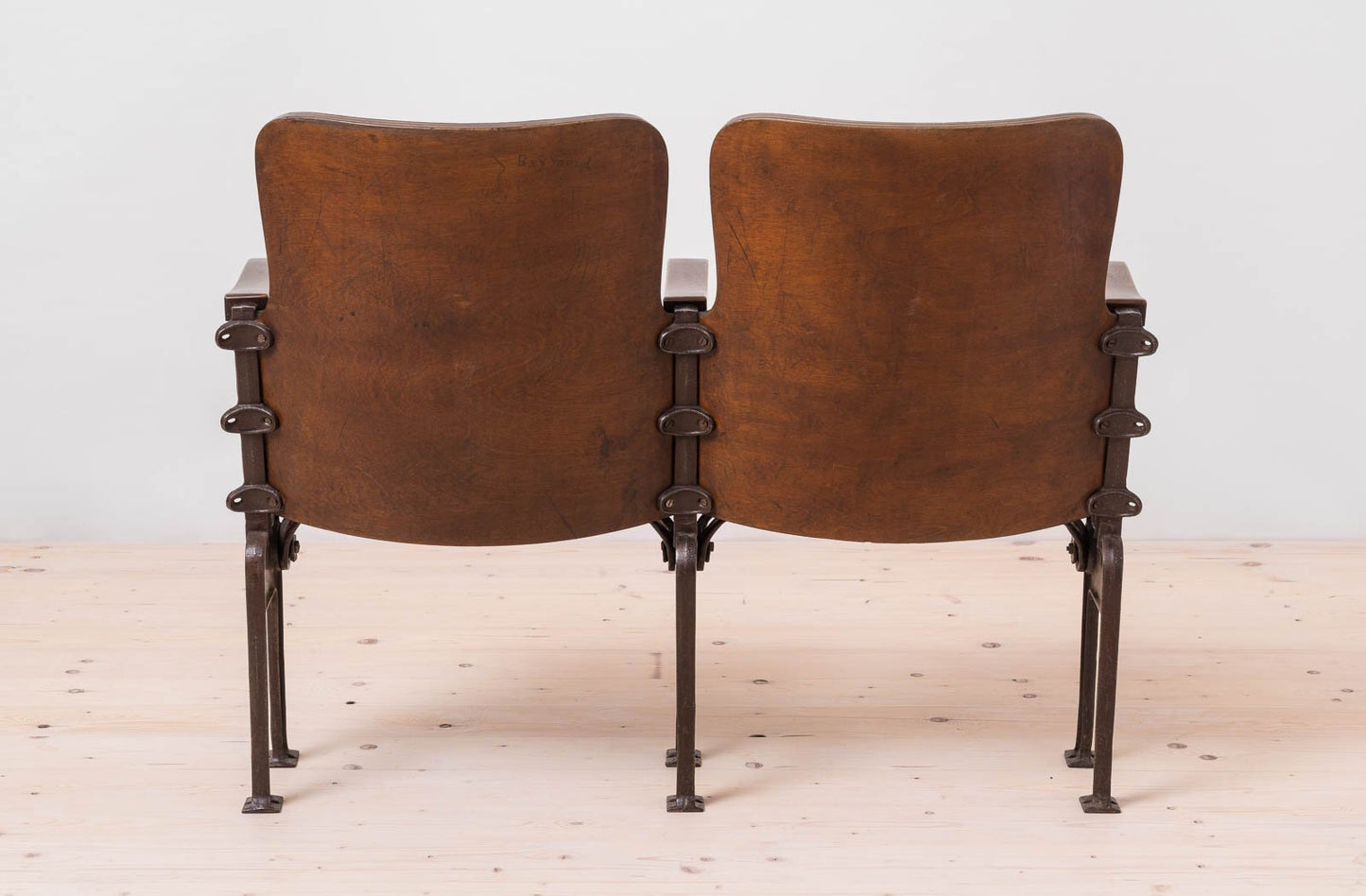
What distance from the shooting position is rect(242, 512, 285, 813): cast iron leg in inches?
91.7

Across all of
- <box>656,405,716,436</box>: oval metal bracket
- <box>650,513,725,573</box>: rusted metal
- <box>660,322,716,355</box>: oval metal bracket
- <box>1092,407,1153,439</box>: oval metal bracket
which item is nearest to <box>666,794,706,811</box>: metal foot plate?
<box>650,513,725,573</box>: rusted metal

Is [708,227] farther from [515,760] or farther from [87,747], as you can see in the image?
[87,747]

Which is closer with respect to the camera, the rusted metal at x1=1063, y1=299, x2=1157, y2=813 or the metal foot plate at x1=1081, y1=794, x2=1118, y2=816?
the rusted metal at x1=1063, y1=299, x2=1157, y2=813

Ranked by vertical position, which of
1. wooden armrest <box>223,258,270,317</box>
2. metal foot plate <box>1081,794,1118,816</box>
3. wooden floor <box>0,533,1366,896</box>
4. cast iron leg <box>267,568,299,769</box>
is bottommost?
wooden floor <box>0,533,1366,896</box>

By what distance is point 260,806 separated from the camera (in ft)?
7.86

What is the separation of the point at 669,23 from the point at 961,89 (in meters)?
0.69

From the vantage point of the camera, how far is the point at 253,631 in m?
2.35

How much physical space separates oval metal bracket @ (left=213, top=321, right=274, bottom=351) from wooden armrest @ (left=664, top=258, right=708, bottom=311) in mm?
575

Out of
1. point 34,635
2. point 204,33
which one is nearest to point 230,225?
point 204,33

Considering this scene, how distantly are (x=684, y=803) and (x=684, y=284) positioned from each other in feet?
2.64

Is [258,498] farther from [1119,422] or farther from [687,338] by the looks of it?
[1119,422]


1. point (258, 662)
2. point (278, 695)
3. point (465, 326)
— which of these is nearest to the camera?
point (465, 326)

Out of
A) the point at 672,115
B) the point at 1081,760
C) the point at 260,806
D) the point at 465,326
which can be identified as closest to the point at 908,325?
the point at 465,326

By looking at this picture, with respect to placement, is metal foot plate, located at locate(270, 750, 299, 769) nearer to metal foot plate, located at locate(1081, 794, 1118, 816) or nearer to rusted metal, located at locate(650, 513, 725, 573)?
rusted metal, located at locate(650, 513, 725, 573)
